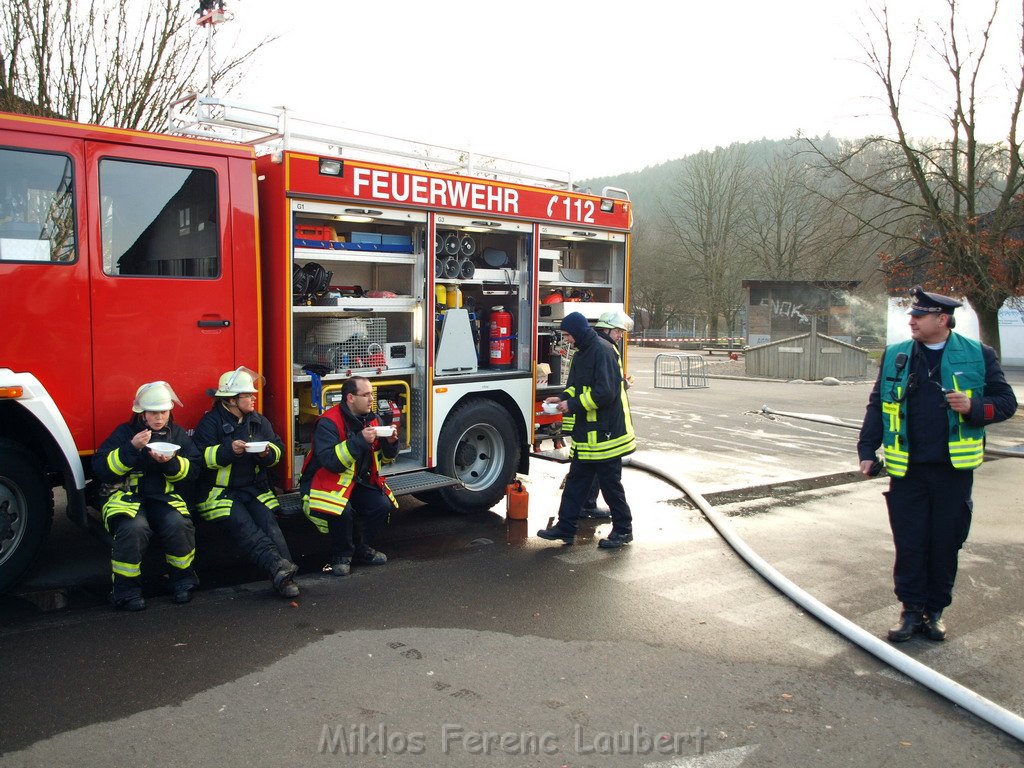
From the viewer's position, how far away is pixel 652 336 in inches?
2098

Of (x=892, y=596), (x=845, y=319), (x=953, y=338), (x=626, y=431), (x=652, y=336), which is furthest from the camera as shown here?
(x=652, y=336)

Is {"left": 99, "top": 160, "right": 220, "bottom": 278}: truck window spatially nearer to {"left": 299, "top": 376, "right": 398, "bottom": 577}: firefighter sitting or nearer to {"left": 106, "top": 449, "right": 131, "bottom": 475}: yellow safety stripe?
{"left": 106, "top": 449, "right": 131, "bottom": 475}: yellow safety stripe

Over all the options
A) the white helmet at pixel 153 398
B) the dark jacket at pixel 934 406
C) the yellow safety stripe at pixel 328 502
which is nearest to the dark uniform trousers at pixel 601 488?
the yellow safety stripe at pixel 328 502

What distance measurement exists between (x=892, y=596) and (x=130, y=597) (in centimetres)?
453

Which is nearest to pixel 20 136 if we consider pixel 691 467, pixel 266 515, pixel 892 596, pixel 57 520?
pixel 266 515

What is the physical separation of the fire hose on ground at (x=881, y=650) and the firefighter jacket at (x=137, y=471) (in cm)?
368

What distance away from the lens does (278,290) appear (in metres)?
5.77

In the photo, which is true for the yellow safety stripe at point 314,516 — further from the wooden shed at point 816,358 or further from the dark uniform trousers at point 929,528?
the wooden shed at point 816,358

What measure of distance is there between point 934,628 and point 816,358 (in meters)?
20.0

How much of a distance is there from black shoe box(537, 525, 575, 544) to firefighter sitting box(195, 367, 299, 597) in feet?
6.33

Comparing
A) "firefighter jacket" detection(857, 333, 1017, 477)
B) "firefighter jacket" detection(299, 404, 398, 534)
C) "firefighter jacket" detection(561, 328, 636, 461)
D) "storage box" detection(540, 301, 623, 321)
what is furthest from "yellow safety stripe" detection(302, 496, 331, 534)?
"firefighter jacket" detection(857, 333, 1017, 477)

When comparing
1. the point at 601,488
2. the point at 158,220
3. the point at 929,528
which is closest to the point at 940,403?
the point at 929,528

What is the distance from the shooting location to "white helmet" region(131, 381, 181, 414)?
4863 millimetres

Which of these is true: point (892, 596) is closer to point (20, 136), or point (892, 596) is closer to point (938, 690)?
point (938, 690)
